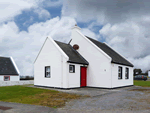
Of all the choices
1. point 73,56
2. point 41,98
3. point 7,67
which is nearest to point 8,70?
point 7,67

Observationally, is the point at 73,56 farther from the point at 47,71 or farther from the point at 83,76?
the point at 47,71

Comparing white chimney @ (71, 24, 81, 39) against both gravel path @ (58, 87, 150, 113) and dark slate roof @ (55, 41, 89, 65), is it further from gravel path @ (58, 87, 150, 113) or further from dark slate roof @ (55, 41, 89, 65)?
gravel path @ (58, 87, 150, 113)

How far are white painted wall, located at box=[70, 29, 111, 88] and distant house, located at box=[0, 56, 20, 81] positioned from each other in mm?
20113

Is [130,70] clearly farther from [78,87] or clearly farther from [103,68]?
[78,87]

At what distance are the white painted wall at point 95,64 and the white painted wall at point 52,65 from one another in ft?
12.6

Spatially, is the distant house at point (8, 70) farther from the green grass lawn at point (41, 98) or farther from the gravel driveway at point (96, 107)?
the gravel driveway at point (96, 107)

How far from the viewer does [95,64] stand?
18141 mm

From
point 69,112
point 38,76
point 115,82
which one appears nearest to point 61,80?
point 38,76

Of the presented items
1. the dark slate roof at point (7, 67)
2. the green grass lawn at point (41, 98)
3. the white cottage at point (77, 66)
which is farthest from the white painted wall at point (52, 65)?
the dark slate roof at point (7, 67)

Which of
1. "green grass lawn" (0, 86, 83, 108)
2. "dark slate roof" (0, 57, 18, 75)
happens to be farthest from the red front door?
"dark slate roof" (0, 57, 18, 75)

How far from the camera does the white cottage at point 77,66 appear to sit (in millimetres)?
16719

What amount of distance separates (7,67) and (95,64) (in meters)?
24.0

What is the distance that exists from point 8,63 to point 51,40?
850 inches

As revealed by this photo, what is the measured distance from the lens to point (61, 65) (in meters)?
16.7
